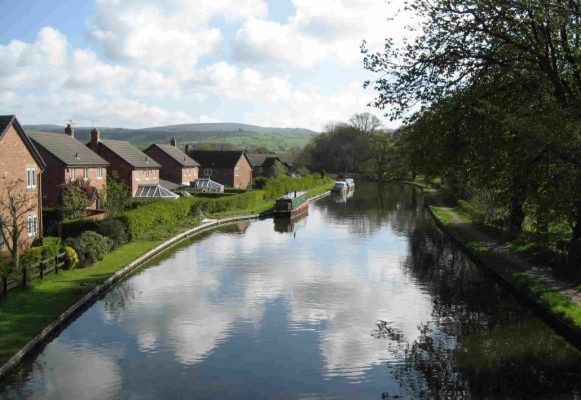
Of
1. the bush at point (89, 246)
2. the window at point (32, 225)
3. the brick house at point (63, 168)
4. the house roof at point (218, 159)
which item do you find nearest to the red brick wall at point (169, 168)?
the house roof at point (218, 159)

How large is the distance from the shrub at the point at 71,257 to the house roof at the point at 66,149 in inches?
825

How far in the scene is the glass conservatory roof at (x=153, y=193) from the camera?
59.8m

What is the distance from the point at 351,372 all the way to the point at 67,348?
28.5 feet

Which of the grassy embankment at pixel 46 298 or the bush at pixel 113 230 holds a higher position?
the bush at pixel 113 230

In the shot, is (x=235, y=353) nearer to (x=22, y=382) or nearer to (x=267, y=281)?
(x=22, y=382)

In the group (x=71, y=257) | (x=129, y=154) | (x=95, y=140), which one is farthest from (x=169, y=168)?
(x=71, y=257)

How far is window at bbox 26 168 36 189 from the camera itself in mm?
33094

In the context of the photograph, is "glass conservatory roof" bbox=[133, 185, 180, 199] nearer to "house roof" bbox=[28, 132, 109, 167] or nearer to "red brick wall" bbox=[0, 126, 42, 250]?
"house roof" bbox=[28, 132, 109, 167]

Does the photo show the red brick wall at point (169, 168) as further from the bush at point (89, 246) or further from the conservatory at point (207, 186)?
the bush at point (89, 246)

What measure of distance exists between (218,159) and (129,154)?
27.2 metres

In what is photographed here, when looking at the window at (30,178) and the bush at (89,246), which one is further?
the window at (30,178)

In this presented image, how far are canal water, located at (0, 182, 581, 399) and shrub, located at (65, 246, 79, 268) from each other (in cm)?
293

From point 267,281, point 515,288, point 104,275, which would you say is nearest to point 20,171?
point 104,275

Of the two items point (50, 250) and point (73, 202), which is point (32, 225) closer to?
point (50, 250)
